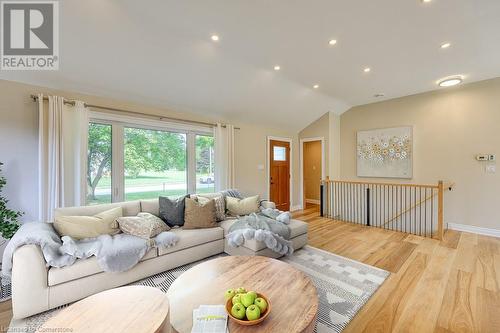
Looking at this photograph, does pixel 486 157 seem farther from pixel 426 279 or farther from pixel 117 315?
pixel 117 315

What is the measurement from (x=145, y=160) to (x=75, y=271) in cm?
212

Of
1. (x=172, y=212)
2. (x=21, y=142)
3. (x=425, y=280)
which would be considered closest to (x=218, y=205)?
(x=172, y=212)

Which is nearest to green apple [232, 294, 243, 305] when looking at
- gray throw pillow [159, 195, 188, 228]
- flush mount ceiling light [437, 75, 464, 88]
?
gray throw pillow [159, 195, 188, 228]

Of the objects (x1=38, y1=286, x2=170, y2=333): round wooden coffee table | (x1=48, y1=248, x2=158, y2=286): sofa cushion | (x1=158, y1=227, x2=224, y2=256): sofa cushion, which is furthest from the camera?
(x1=158, y1=227, x2=224, y2=256): sofa cushion

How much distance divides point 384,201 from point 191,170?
4.64 m

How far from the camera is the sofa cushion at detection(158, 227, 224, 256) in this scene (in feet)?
8.59

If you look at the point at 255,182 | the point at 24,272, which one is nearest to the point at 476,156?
the point at 255,182

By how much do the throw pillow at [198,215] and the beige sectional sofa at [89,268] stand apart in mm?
107

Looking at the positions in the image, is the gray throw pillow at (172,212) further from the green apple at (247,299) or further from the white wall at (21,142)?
the green apple at (247,299)

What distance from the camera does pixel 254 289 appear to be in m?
1.58

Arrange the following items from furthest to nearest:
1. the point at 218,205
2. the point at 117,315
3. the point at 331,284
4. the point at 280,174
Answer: the point at 280,174, the point at 218,205, the point at 331,284, the point at 117,315

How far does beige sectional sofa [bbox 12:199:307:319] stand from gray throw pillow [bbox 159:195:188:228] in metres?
0.15

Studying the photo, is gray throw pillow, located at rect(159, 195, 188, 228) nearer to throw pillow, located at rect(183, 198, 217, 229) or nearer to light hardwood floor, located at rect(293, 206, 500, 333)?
throw pillow, located at rect(183, 198, 217, 229)

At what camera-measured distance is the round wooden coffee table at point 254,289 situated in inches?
49.2
